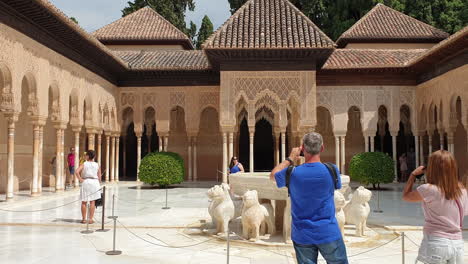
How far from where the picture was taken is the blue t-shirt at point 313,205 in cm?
282

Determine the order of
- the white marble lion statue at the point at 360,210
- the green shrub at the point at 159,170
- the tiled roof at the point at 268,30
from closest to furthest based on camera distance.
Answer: the white marble lion statue at the point at 360,210
the tiled roof at the point at 268,30
the green shrub at the point at 159,170

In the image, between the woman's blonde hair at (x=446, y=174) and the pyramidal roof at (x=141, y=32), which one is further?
the pyramidal roof at (x=141, y=32)

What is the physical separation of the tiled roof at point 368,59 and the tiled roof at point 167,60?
18.9 feet

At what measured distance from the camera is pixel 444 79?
16562mm

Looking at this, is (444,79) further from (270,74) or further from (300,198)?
(300,198)

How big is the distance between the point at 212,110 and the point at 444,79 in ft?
36.4

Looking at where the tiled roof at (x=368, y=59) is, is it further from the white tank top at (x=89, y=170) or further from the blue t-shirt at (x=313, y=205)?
the blue t-shirt at (x=313, y=205)

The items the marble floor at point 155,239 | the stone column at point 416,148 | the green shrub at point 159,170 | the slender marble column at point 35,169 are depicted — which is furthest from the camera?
the stone column at point 416,148

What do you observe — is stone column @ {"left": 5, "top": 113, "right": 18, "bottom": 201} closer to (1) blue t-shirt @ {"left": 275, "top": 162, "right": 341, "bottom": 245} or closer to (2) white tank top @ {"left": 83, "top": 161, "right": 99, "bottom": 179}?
(2) white tank top @ {"left": 83, "top": 161, "right": 99, "bottom": 179}

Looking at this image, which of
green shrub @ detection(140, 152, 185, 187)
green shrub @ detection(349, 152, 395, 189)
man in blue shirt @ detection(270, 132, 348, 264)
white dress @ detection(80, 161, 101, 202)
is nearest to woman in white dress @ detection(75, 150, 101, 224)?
white dress @ detection(80, 161, 101, 202)

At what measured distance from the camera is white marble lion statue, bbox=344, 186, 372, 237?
6.72 m

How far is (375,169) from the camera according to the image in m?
15.7

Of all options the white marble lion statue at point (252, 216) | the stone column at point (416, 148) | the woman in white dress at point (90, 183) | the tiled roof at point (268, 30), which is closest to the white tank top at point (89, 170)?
the woman in white dress at point (90, 183)

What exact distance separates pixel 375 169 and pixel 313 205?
13.7 m
